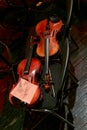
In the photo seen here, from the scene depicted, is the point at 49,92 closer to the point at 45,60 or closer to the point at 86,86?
the point at 45,60

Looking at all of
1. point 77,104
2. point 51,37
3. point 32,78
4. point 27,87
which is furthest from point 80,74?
point 27,87

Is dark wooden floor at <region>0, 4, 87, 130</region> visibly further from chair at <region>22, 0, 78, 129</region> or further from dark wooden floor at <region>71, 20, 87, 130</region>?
chair at <region>22, 0, 78, 129</region>

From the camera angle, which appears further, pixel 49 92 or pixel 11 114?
pixel 11 114

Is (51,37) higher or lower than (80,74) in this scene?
higher

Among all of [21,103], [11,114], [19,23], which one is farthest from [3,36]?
[21,103]

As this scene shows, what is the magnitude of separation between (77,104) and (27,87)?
92 cm

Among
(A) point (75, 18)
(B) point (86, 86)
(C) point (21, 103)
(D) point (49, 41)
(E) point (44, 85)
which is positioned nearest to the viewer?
(C) point (21, 103)

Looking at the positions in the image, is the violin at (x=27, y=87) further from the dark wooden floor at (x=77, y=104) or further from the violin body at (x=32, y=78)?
the dark wooden floor at (x=77, y=104)

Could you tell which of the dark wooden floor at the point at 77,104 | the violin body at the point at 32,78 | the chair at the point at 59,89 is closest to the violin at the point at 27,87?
the violin body at the point at 32,78

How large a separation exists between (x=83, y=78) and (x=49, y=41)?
0.84 m

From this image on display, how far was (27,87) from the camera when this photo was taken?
7.91 ft

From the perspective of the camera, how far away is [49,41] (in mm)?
2812

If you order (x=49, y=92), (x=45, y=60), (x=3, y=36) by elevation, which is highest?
(x=45, y=60)

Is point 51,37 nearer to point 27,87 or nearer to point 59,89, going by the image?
point 27,87
